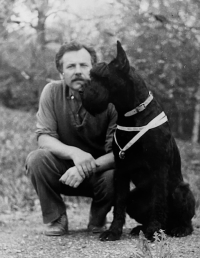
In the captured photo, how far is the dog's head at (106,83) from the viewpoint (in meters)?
3.21

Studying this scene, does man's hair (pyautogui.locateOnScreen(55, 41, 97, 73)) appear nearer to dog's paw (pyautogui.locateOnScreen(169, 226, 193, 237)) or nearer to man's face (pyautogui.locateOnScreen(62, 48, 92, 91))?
man's face (pyautogui.locateOnScreen(62, 48, 92, 91))

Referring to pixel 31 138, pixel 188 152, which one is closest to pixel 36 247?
pixel 31 138

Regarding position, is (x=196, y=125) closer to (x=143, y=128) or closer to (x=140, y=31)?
(x=140, y=31)

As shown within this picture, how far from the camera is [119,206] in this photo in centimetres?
356

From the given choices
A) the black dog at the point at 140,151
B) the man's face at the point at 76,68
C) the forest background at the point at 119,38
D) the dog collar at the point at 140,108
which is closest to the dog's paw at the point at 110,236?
the black dog at the point at 140,151

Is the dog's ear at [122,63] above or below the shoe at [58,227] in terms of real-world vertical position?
above

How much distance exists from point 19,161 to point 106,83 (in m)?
4.57

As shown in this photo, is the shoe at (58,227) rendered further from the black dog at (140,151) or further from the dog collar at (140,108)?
the dog collar at (140,108)

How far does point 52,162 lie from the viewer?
3.93 metres

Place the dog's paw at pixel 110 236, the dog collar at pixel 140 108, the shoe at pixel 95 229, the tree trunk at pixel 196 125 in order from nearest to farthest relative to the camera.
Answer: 1. the dog collar at pixel 140 108
2. the dog's paw at pixel 110 236
3. the shoe at pixel 95 229
4. the tree trunk at pixel 196 125

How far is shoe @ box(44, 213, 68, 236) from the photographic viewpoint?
3.87 meters

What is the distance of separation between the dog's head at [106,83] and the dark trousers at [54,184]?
0.87 metres

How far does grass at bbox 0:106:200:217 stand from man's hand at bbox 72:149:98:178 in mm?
1743

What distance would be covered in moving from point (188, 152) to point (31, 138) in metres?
3.43
